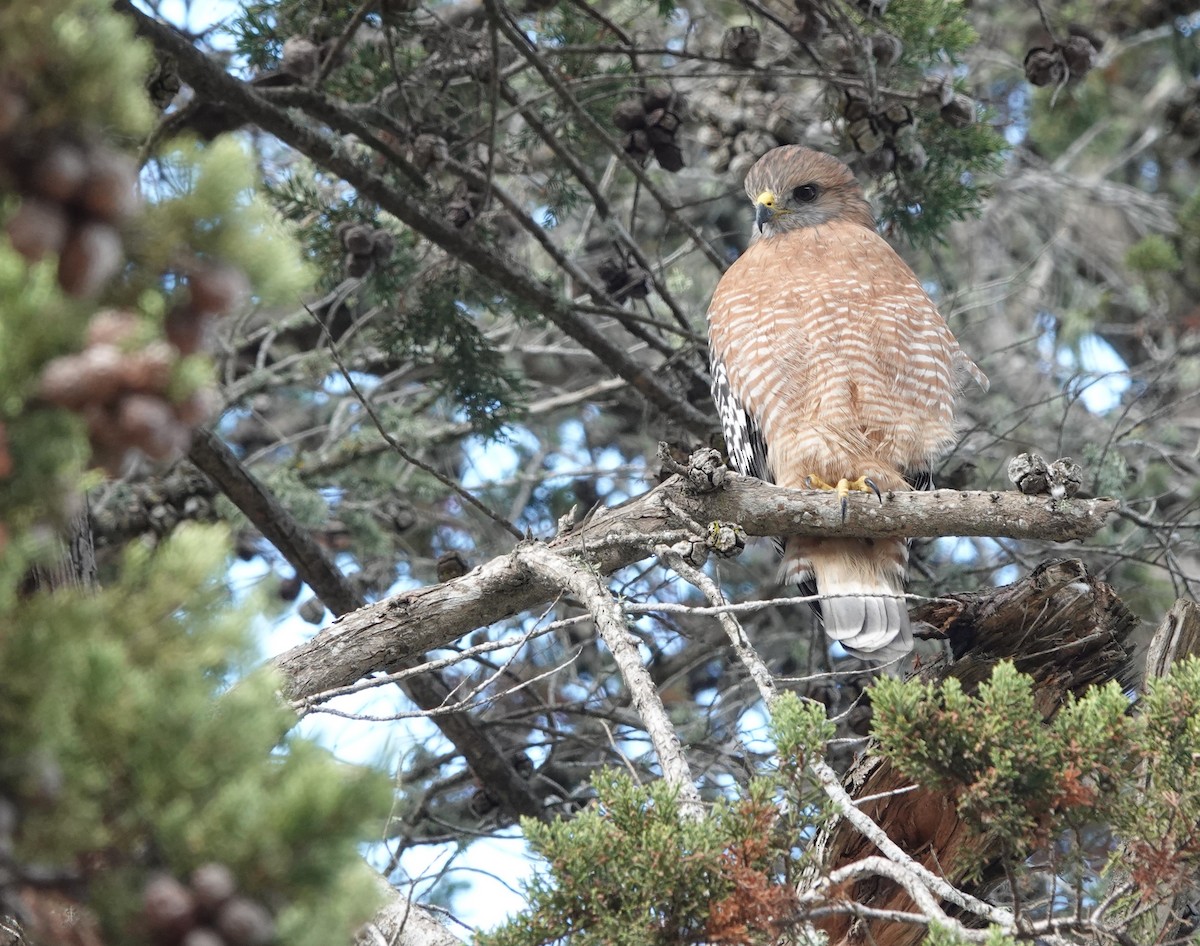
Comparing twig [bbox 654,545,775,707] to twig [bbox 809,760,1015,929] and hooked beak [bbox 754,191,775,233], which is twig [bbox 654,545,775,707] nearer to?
twig [bbox 809,760,1015,929]

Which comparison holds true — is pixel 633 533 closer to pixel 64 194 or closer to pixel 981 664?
pixel 981 664

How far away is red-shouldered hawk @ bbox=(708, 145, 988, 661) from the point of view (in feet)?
14.1

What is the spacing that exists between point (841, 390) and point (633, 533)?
1.53 meters

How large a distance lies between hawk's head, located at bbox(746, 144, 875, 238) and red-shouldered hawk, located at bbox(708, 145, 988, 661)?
248mm

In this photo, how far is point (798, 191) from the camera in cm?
514

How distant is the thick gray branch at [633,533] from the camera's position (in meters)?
3.07

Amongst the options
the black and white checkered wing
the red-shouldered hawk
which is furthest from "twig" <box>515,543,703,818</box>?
the black and white checkered wing

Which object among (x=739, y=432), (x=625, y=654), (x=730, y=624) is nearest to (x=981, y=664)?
(x=730, y=624)

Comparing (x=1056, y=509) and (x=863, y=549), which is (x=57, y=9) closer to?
(x=1056, y=509)

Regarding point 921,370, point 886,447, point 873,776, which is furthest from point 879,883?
point 921,370

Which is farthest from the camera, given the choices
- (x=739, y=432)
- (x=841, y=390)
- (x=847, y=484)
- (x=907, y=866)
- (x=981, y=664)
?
(x=739, y=432)

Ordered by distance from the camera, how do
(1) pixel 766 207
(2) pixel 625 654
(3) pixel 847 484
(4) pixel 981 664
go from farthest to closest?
(1) pixel 766 207, (3) pixel 847 484, (4) pixel 981 664, (2) pixel 625 654

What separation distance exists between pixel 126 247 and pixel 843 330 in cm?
333

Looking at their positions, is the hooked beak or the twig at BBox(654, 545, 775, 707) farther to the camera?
the hooked beak
